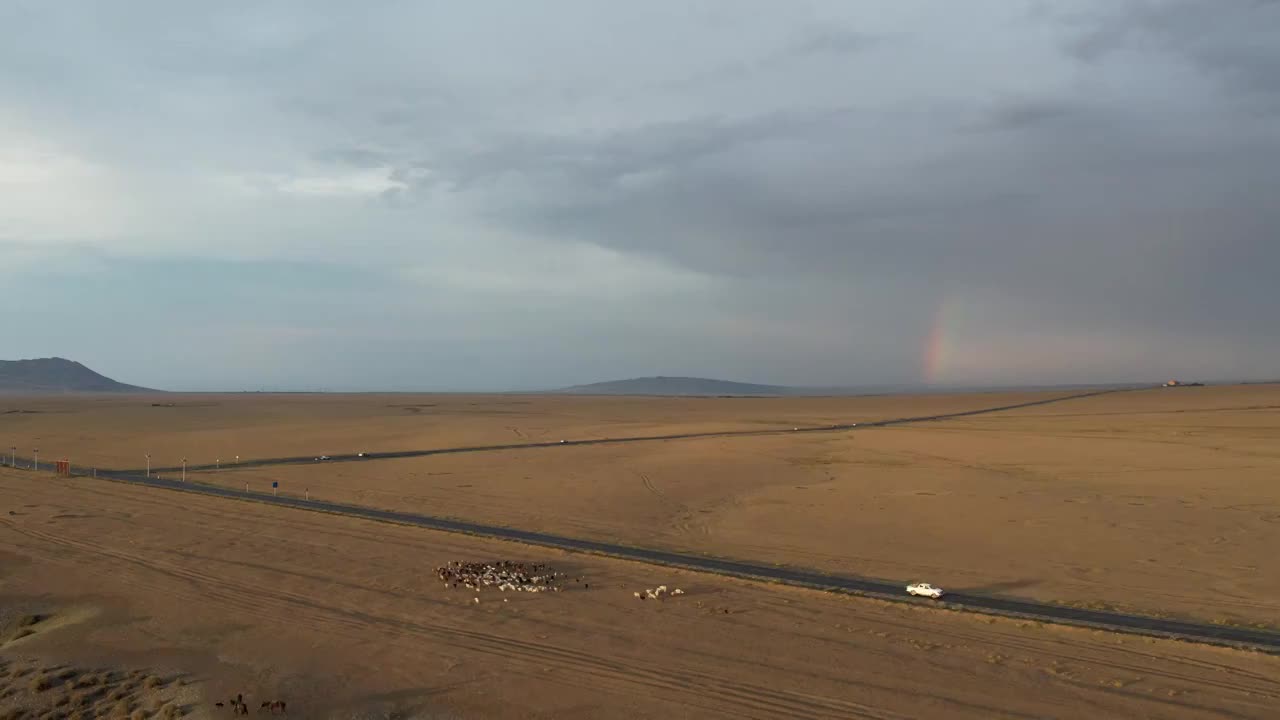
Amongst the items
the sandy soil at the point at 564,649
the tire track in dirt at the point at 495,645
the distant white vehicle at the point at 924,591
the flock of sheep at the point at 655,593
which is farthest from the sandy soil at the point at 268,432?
the distant white vehicle at the point at 924,591

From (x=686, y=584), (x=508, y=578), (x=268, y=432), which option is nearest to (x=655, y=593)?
(x=686, y=584)

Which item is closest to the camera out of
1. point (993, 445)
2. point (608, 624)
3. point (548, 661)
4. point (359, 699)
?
point (359, 699)

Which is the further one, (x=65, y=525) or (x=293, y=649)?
(x=65, y=525)

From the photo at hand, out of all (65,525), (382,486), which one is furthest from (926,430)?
(65,525)

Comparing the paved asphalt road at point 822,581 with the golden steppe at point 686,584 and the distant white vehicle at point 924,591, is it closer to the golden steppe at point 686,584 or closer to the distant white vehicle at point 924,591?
the distant white vehicle at point 924,591

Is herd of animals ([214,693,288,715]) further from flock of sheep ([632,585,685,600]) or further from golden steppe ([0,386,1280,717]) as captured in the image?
flock of sheep ([632,585,685,600])

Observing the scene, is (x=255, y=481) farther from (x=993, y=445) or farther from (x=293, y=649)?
(x=993, y=445)
